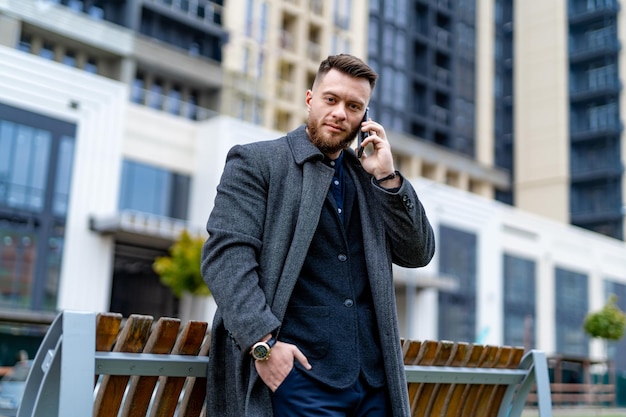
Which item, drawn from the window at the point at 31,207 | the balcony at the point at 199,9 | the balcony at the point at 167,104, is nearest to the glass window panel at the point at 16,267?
the window at the point at 31,207

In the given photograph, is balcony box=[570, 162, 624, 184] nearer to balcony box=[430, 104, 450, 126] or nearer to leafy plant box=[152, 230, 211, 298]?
balcony box=[430, 104, 450, 126]

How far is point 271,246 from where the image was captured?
2.65 metres

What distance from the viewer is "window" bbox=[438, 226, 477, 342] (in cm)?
4288

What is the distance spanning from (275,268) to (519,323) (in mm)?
47390

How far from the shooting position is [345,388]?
100.0 inches

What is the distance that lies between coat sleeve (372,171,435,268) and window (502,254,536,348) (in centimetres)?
4467

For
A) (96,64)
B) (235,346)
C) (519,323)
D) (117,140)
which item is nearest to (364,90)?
(235,346)

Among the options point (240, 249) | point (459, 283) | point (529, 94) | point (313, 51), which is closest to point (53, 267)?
point (459, 283)

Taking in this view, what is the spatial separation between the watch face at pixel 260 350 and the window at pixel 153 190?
100 ft

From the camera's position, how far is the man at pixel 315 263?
2506 millimetres

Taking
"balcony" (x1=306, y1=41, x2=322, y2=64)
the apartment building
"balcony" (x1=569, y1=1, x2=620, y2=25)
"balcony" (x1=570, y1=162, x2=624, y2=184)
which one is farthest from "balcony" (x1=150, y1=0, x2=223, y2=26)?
"balcony" (x1=569, y1=1, x2=620, y2=25)

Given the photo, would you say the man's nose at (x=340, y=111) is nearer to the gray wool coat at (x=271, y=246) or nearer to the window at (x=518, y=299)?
the gray wool coat at (x=271, y=246)

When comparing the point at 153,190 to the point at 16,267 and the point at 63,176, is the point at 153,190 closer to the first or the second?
the point at 63,176

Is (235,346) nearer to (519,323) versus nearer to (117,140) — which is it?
(117,140)
